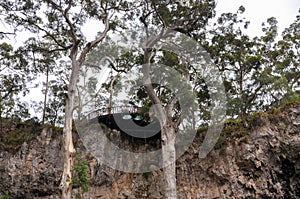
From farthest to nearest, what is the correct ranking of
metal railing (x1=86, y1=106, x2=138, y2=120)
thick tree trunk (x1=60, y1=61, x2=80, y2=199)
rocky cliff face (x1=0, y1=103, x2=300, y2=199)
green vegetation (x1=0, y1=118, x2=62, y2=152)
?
metal railing (x1=86, y1=106, x2=138, y2=120) < green vegetation (x1=0, y1=118, x2=62, y2=152) < rocky cliff face (x1=0, y1=103, x2=300, y2=199) < thick tree trunk (x1=60, y1=61, x2=80, y2=199)

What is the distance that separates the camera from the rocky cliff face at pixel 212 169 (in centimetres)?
1057

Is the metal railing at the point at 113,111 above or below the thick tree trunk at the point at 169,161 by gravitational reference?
above

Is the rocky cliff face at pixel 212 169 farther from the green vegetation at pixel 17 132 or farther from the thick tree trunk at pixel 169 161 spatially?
the thick tree trunk at pixel 169 161

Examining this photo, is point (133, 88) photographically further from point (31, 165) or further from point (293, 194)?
point (293, 194)

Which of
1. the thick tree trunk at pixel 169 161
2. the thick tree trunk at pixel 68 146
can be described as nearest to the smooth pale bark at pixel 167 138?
the thick tree trunk at pixel 169 161

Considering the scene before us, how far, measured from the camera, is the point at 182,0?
435 inches

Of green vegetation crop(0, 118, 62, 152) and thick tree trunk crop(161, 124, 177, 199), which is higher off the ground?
green vegetation crop(0, 118, 62, 152)

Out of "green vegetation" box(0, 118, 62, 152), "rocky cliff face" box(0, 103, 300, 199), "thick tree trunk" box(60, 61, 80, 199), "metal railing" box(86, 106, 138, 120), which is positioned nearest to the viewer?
"thick tree trunk" box(60, 61, 80, 199)

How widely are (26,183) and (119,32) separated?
20.0ft

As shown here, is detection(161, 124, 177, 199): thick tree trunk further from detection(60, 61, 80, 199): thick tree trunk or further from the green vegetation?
the green vegetation

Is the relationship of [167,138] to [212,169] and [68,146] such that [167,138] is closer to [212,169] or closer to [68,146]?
[212,169]

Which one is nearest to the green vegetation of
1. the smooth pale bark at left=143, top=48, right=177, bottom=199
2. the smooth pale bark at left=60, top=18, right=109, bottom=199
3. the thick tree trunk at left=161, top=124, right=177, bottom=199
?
the smooth pale bark at left=60, top=18, right=109, bottom=199

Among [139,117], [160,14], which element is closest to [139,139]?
[139,117]

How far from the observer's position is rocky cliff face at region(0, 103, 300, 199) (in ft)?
34.7
